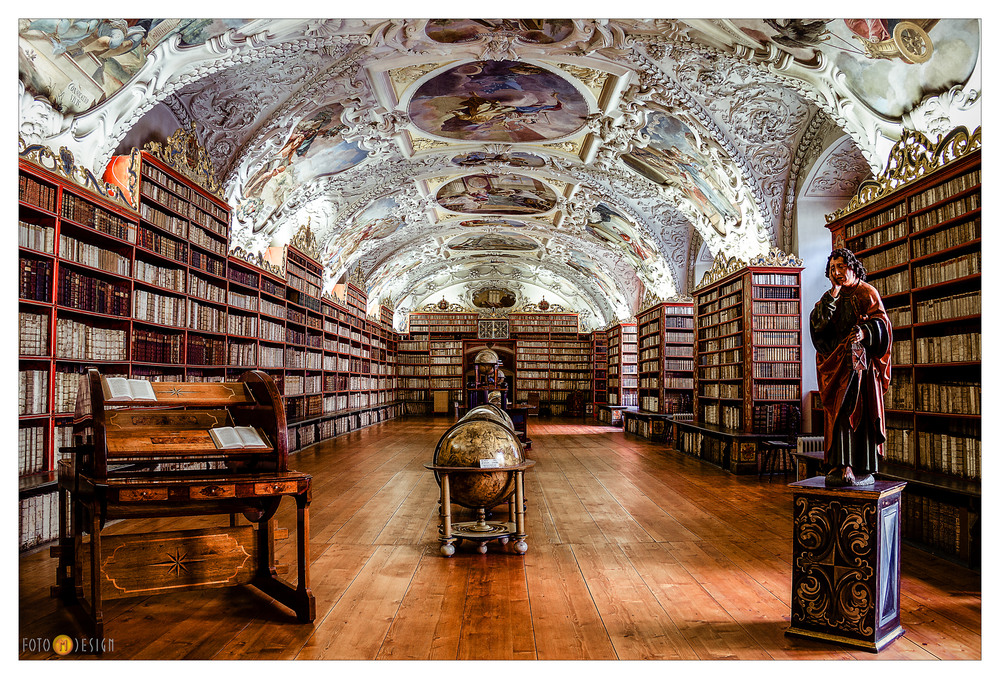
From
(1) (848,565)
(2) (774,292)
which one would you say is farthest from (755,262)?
(1) (848,565)

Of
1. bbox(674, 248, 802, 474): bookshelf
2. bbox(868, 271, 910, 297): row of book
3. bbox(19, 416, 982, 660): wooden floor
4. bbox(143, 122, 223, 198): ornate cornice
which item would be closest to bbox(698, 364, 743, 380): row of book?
bbox(674, 248, 802, 474): bookshelf

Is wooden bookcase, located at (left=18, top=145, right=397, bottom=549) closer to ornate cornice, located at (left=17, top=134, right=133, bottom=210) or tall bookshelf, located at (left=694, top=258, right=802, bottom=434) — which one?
ornate cornice, located at (left=17, top=134, right=133, bottom=210)

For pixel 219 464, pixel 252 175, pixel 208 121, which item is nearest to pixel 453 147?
pixel 252 175

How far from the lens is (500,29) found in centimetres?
844

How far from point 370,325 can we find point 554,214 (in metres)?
8.35

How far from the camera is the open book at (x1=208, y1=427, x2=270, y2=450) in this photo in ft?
13.9

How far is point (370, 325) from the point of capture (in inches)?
899

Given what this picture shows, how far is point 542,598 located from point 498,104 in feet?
29.2

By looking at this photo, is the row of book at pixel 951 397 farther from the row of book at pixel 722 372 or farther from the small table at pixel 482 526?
the row of book at pixel 722 372

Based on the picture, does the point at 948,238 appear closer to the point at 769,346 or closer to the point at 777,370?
the point at 769,346

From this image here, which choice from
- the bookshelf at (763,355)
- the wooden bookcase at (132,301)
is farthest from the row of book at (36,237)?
the bookshelf at (763,355)

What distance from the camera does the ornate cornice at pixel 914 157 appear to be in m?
5.80

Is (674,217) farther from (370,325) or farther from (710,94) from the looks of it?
(370,325)

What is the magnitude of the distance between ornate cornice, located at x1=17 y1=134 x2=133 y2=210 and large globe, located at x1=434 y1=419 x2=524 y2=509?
448 centimetres
